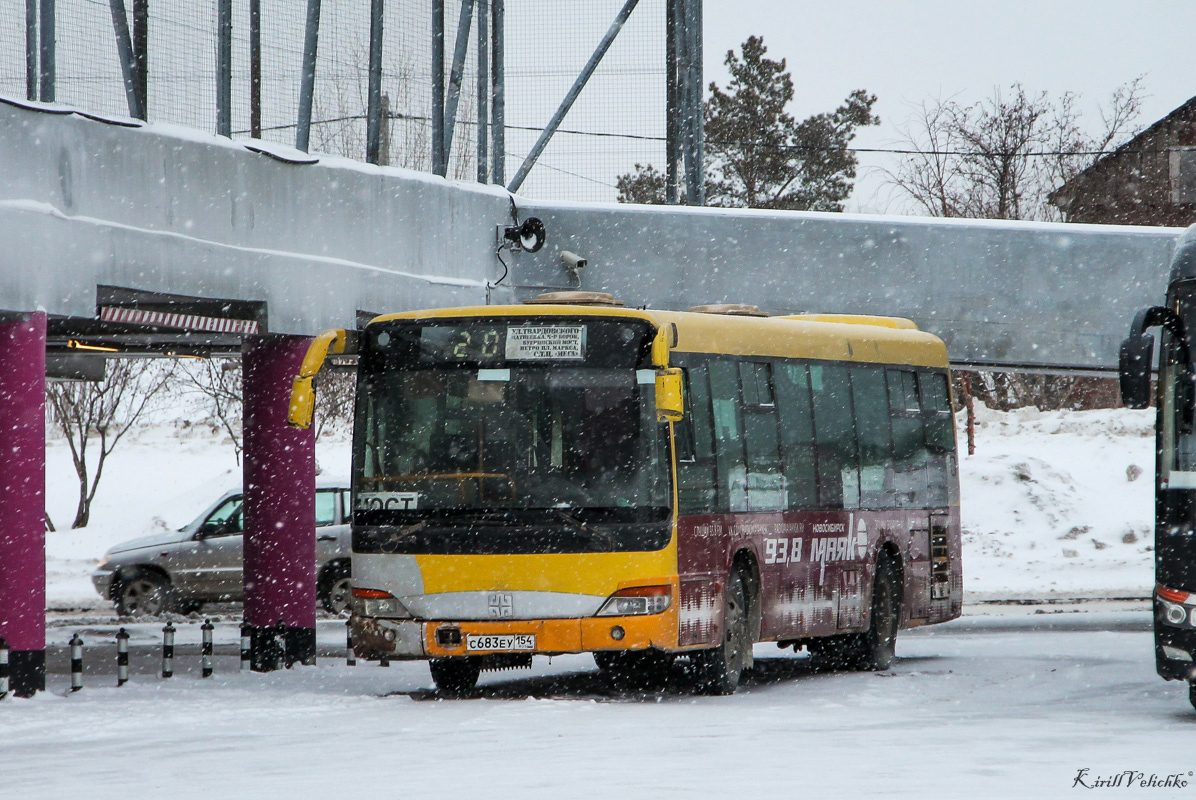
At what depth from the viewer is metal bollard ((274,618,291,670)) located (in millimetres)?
17562

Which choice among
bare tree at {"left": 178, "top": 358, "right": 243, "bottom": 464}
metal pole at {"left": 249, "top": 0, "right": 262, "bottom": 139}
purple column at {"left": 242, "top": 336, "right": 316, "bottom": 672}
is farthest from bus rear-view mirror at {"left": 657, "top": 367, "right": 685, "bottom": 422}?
bare tree at {"left": 178, "top": 358, "right": 243, "bottom": 464}

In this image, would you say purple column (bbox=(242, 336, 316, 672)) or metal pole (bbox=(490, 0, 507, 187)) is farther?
metal pole (bbox=(490, 0, 507, 187))

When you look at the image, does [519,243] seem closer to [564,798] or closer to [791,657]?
[791,657]

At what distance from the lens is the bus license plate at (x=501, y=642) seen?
1382 centimetres

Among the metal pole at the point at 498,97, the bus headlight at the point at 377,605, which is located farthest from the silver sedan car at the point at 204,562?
the bus headlight at the point at 377,605

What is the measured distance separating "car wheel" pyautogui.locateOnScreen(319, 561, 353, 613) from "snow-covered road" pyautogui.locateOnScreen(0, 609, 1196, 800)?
316 inches

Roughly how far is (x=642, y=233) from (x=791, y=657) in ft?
16.9

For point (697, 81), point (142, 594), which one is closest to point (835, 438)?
point (697, 81)

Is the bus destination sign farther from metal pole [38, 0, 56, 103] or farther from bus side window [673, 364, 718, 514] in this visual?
metal pole [38, 0, 56, 103]

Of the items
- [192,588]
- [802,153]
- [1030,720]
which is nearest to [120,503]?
[802,153]

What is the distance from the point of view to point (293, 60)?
18359mm

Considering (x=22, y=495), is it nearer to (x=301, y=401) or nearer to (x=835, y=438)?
(x=301, y=401)

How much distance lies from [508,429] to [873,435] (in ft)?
14.9

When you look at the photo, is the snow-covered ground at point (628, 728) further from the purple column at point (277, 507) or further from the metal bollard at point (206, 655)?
the purple column at point (277, 507)
